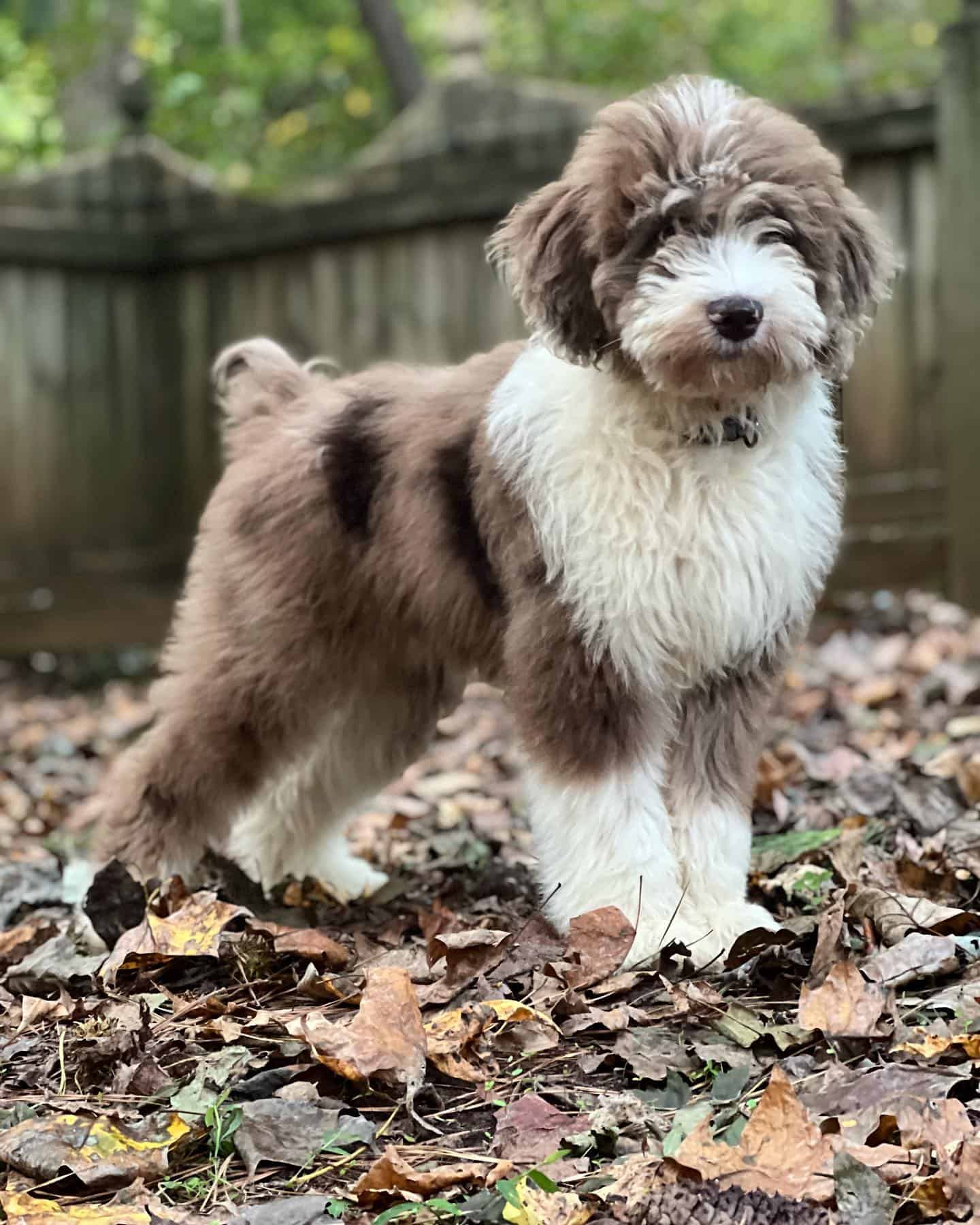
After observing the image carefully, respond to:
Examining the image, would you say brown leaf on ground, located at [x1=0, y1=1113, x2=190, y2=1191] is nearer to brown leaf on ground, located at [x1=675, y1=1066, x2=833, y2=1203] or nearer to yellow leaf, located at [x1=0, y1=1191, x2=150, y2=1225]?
yellow leaf, located at [x1=0, y1=1191, x2=150, y2=1225]

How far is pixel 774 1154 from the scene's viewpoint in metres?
2.25

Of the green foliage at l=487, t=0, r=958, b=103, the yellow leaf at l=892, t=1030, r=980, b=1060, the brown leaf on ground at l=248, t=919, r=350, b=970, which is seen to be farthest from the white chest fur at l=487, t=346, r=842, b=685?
the green foliage at l=487, t=0, r=958, b=103

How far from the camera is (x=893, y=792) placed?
14.1 ft

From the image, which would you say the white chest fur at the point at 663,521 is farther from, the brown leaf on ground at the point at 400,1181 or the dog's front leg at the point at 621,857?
the brown leaf on ground at the point at 400,1181

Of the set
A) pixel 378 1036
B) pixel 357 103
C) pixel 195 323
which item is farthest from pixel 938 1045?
pixel 357 103

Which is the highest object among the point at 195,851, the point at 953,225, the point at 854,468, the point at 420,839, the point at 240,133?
the point at 240,133

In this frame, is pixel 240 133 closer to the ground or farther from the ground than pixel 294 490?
farther from the ground

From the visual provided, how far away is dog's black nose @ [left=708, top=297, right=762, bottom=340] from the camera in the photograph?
117 inches

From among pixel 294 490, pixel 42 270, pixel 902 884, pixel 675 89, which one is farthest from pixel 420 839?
pixel 42 270

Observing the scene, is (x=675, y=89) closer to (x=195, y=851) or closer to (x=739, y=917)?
(x=739, y=917)

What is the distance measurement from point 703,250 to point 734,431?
1.37ft

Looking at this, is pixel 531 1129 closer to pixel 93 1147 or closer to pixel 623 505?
pixel 93 1147

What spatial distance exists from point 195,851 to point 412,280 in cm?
454

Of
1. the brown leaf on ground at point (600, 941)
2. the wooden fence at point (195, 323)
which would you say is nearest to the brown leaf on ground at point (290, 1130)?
the brown leaf on ground at point (600, 941)
